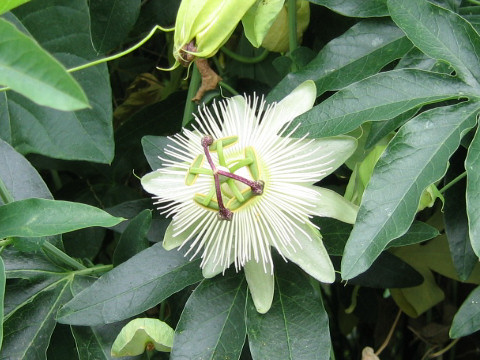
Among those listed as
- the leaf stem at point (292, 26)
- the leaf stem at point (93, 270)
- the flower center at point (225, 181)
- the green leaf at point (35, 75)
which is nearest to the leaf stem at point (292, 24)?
the leaf stem at point (292, 26)

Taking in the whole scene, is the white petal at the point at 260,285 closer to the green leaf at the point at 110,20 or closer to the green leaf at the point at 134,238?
the green leaf at the point at 134,238

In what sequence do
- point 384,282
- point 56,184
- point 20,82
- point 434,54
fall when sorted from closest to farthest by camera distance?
point 20,82, point 434,54, point 384,282, point 56,184

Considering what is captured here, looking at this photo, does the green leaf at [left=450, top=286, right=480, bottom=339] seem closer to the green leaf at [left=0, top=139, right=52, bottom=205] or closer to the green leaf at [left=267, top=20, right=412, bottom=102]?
the green leaf at [left=267, top=20, right=412, bottom=102]

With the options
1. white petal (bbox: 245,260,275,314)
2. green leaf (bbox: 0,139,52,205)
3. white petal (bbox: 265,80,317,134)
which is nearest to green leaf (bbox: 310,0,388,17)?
white petal (bbox: 265,80,317,134)

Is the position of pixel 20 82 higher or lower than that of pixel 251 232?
higher

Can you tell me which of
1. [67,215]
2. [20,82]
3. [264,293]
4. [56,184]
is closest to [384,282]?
[264,293]

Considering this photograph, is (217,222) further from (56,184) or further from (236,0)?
(56,184)

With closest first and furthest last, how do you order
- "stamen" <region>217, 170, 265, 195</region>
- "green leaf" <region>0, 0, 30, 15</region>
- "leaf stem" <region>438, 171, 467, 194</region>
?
"green leaf" <region>0, 0, 30, 15</region>, "stamen" <region>217, 170, 265, 195</region>, "leaf stem" <region>438, 171, 467, 194</region>

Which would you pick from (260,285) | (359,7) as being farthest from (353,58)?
(260,285)
